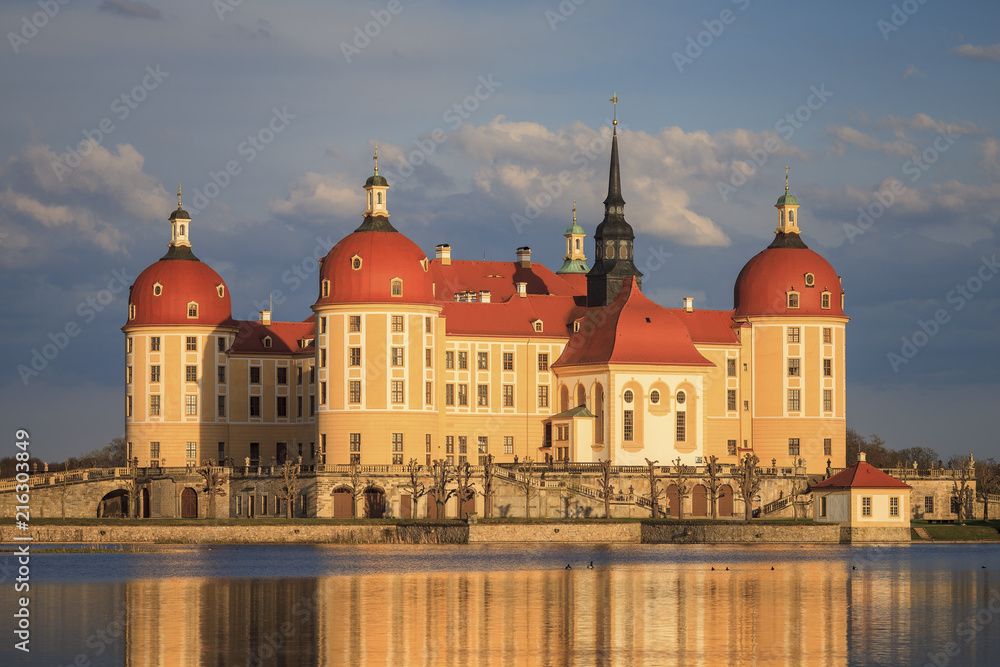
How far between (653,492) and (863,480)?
42.7ft

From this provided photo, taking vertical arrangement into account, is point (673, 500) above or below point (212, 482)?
below

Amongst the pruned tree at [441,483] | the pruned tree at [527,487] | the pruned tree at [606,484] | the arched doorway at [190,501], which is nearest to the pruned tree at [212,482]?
the arched doorway at [190,501]

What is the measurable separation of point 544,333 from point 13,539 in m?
40.2

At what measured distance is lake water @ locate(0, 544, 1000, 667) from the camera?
36688 mm

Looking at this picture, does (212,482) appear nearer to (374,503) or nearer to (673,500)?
(374,503)

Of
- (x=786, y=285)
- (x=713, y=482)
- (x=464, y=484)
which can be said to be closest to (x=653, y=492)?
(x=713, y=482)

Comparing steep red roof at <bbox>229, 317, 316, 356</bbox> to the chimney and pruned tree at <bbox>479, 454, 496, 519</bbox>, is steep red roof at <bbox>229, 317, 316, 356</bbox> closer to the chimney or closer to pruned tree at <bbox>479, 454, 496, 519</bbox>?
the chimney

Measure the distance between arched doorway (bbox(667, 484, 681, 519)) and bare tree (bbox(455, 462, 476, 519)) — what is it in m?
11.8

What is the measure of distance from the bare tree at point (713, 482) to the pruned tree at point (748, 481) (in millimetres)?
1306

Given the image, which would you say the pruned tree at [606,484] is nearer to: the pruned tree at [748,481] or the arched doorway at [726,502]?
the arched doorway at [726,502]

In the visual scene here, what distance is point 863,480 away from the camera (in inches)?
3391

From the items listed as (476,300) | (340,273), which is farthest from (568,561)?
(476,300)

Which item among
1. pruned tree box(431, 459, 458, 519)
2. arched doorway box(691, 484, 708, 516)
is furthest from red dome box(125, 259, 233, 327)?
arched doorway box(691, 484, 708, 516)

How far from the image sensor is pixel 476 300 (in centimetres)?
11344
